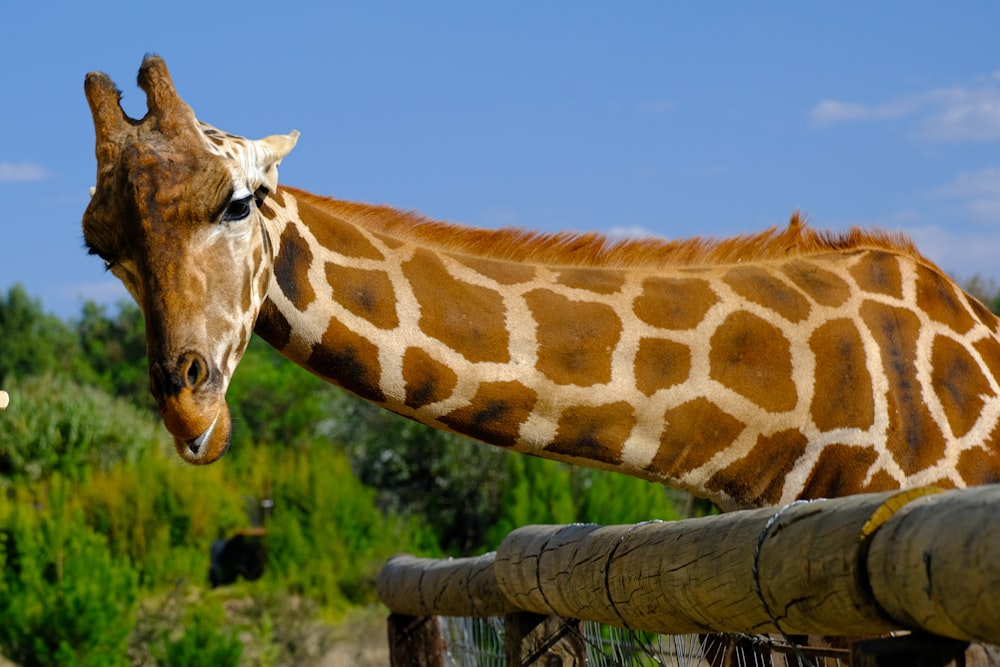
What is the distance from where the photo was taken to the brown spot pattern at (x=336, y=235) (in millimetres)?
4184

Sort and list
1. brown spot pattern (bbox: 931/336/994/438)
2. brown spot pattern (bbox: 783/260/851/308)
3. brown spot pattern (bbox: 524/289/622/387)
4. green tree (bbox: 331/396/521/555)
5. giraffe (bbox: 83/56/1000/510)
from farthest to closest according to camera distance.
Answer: green tree (bbox: 331/396/521/555) < brown spot pattern (bbox: 783/260/851/308) < brown spot pattern (bbox: 931/336/994/438) < brown spot pattern (bbox: 524/289/622/387) < giraffe (bbox: 83/56/1000/510)

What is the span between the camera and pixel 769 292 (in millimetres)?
4406

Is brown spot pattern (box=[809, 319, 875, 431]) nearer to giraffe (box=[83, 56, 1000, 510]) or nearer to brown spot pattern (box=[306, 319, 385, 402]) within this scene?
giraffe (box=[83, 56, 1000, 510])

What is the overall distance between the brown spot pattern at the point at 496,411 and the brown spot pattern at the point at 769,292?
35.1 inches

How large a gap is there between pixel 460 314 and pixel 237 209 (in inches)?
31.4

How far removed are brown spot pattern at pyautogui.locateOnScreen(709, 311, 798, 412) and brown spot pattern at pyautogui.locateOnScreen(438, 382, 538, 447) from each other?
68 cm

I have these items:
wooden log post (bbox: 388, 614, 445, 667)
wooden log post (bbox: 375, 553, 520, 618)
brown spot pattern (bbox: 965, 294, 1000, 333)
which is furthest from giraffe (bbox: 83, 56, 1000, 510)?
wooden log post (bbox: 388, 614, 445, 667)

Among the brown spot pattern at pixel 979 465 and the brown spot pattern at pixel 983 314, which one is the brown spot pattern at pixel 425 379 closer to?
the brown spot pattern at pixel 979 465

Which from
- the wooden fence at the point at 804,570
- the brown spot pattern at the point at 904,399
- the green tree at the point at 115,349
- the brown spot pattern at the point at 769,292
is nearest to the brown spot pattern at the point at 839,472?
the brown spot pattern at the point at 904,399

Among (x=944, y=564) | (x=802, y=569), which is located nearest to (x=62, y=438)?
(x=802, y=569)

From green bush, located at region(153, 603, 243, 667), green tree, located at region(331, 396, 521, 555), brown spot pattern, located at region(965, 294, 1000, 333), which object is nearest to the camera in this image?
brown spot pattern, located at region(965, 294, 1000, 333)

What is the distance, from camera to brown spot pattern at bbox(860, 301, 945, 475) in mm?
4219

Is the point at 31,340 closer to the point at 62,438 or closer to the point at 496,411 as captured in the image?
the point at 62,438

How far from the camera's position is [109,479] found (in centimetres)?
2567
